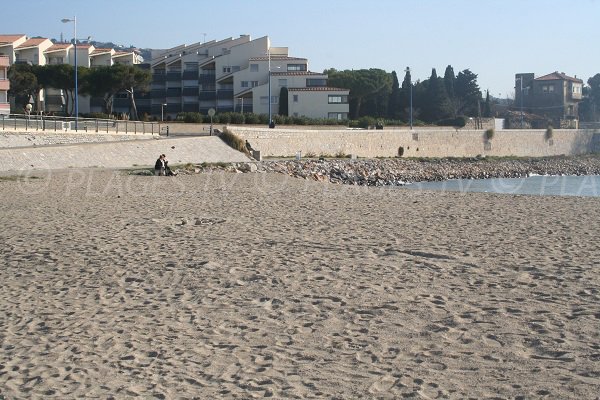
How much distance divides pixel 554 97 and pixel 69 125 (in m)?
76.9

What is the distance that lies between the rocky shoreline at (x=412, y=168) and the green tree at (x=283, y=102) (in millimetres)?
16941

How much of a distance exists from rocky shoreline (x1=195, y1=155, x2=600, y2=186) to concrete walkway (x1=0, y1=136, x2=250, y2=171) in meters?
3.14

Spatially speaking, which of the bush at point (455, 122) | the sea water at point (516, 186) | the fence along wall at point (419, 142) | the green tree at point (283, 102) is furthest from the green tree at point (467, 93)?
the sea water at point (516, 186)

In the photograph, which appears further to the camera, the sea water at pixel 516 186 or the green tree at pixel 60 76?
the green tree at pixel 60 76

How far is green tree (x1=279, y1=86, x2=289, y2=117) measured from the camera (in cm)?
7250

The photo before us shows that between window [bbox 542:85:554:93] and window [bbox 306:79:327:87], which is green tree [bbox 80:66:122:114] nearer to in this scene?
window [bbox 306:79:327:87]

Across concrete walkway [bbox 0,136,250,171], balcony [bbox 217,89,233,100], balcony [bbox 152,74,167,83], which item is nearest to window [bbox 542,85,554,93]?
balcony [bbox 217,89,233,100]

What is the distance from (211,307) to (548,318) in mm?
3607

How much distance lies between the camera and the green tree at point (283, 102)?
7250cm

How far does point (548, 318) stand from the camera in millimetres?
8141

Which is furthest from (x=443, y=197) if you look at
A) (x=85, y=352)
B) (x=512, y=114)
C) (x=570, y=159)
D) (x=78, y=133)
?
(x=512, y=114)

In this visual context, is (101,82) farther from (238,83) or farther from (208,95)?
(238,83)

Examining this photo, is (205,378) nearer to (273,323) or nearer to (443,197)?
(273,323)

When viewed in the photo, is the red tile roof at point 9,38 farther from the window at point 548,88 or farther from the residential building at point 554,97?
the window at point 548,88
